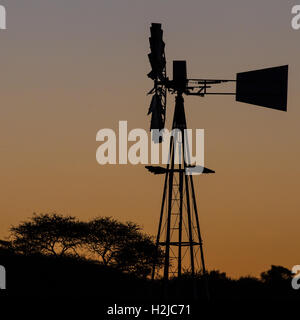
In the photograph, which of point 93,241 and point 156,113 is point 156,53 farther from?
point 93,241

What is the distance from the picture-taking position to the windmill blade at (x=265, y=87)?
203ft

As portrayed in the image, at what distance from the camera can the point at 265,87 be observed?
62.7 m

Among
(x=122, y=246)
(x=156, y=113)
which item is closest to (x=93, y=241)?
(x=122, y=246)

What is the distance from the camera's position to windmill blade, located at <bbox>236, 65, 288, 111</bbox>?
61.9 metres

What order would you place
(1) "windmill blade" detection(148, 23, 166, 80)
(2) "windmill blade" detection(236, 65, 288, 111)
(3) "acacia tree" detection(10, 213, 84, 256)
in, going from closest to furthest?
(2) "windmill blade" detection(236, 65, 288, 111), (1) "windmill blade" detection(148, 23, 166, 80), (3) "acacia tree" detection(10, 213, 84, 256)

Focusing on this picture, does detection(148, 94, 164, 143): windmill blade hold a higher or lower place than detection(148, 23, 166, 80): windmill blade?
lower

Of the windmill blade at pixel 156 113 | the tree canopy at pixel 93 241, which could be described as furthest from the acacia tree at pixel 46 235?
the windmill blade at pixel 156 113

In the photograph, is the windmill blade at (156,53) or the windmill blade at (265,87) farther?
the windmill blade at (156,53)

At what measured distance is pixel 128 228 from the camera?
374 feet

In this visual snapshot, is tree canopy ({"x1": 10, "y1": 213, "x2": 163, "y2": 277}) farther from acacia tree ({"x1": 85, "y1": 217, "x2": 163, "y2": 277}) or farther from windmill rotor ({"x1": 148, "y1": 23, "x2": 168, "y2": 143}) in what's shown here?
windmill rotor ({"x1": 148, "y1": 23, "x2": 168, "y2": 143})

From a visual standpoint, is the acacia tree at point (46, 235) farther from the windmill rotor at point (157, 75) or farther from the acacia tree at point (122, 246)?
the windmill rotor at point (157, 75)

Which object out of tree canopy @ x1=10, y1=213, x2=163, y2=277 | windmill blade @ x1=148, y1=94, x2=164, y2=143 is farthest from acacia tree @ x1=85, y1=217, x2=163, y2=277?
windmill blade @ x1=148, y1=94, x2=164, y2=143
